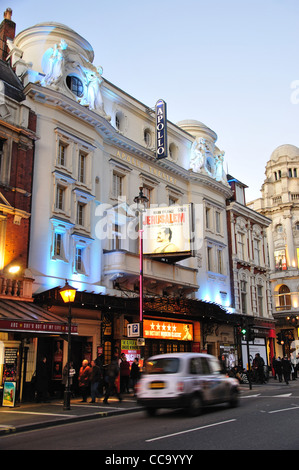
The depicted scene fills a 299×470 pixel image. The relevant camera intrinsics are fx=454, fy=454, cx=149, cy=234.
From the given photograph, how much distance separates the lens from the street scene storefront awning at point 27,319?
644 inches

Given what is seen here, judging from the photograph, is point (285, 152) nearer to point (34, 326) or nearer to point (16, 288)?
point (16, 288)

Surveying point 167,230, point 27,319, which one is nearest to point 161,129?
point 167,230

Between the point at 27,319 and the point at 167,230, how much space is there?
12.1 metres

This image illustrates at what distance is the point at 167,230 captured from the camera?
27.3 m

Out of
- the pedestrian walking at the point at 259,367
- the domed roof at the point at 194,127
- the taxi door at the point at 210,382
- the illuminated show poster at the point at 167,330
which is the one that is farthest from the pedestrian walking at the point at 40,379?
the domed roof at the point at 194,127

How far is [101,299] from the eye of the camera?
22.7 meters

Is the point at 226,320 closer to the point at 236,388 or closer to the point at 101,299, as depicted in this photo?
the point at 101,299

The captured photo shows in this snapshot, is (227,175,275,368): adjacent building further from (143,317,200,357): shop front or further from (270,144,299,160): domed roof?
(270,144,299,160): domed roof

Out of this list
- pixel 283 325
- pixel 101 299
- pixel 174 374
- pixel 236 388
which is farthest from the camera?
pixel 283 325

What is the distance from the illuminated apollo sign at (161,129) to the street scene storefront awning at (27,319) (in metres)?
14.9

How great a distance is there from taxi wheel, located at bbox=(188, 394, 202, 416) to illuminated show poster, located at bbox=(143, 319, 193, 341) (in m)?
14.6

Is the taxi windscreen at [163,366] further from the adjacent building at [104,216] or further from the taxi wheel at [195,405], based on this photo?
the adjacent building at [104,216]
